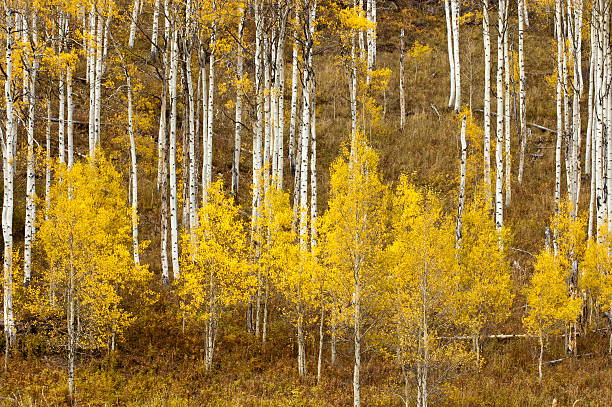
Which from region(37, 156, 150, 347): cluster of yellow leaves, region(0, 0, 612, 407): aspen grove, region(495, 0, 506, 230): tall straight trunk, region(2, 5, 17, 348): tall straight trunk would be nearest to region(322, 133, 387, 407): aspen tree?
region(0, 0, 612, 407): aspen grove

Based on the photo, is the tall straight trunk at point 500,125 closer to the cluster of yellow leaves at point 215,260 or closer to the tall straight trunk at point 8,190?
the cluster of yellow leaves at point 215,260

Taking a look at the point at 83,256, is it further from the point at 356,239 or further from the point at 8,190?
the point at 356,239

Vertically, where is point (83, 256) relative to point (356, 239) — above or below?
below

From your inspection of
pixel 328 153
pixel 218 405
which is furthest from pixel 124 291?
pixel 328 153

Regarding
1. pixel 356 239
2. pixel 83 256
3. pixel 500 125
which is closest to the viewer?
pixel 83 256

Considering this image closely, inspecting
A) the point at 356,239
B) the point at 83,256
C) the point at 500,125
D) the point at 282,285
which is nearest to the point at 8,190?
the point at 83,256

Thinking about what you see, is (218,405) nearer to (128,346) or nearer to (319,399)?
(319,399)

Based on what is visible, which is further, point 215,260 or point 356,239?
point 215,260

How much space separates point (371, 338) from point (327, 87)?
1068 inches

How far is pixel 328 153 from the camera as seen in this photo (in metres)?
32.0

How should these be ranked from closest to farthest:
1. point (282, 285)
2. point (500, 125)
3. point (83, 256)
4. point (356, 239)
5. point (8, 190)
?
1. point (8, 190)
2. point (83, 256)
3. point (356, 239)
4. point (282, 285)
5. point (500, 125)

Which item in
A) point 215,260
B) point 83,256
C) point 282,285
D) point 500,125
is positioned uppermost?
point 500,125

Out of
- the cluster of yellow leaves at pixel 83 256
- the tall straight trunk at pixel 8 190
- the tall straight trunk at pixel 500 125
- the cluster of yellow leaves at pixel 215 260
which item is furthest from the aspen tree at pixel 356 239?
the tall straight trunk at pixel 8 190

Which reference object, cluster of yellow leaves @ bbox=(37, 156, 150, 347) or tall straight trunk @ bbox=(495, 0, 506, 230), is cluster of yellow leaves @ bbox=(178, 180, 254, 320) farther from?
tall straight trunk @ bbox=(495, 0, 506, 230)
